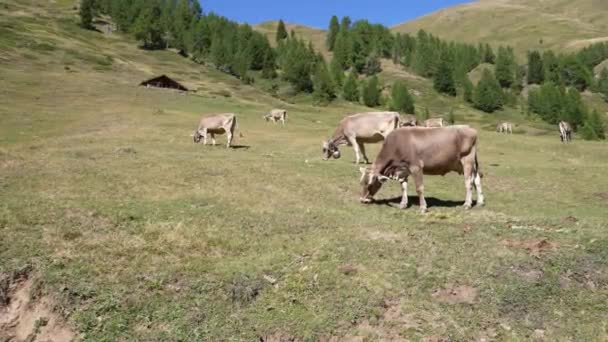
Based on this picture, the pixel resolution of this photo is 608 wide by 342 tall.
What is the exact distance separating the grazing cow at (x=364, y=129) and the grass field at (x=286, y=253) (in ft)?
11.1

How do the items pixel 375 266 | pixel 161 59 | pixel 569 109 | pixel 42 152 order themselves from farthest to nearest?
pixel 161 59, pixel 569 109, pixel 42 152, pixel 375 266

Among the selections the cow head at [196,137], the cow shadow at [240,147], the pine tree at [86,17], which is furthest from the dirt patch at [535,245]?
the pine tree at [86,17]

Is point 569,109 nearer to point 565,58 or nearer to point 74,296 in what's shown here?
point 565,58

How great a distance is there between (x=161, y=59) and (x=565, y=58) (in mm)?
140889

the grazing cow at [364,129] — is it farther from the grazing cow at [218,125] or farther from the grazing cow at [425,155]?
the grazing cow at [425,155]

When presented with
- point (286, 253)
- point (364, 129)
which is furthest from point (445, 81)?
point (286, 253)

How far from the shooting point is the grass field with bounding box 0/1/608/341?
9.90 m

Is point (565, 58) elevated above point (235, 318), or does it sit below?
above

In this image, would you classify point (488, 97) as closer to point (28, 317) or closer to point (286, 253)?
point (286, 253)

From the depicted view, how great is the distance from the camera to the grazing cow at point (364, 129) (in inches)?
1005

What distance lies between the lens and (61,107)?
171ft

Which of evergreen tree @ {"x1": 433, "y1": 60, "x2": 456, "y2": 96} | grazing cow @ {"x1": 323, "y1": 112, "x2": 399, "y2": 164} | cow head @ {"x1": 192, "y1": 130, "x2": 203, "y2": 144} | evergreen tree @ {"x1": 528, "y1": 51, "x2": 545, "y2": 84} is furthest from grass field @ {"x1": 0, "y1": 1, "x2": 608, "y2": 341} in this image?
evergreen tree @ {"x1": 528, "y1": 51, "x2": 545, "y2": 84}

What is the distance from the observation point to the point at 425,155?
1622cm

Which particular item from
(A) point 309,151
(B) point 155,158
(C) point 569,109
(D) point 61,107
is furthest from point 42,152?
(C) point 569,109
